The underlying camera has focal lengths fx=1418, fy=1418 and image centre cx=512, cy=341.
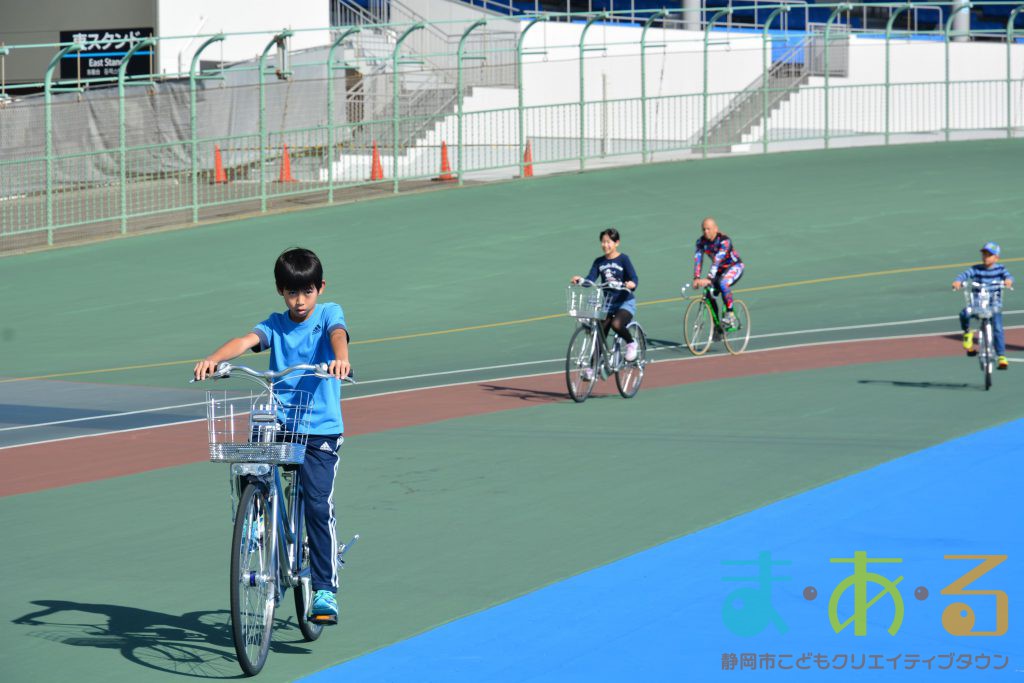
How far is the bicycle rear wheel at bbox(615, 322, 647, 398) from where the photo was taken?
15.1m

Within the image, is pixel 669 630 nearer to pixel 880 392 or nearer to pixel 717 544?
pixel 717 544

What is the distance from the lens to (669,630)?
701cm

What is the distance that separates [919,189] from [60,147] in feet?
57.5

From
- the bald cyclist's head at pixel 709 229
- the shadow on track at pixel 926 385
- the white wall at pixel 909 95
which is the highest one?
the white wall at pixel 909 95

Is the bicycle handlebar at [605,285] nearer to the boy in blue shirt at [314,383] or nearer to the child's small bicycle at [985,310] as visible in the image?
the child's small bicycle at [985,310]

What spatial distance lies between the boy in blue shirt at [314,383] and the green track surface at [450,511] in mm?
437

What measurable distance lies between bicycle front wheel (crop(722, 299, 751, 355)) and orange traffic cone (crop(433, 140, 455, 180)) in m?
11.9

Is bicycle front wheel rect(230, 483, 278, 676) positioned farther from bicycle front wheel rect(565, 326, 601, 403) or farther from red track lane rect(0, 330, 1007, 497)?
bicycle front wheel rect(565, 326, 601, 403)

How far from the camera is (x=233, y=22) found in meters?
38.5

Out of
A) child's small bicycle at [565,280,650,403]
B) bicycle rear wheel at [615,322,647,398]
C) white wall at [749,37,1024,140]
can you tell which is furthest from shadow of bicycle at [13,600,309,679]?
white wall at [749,37,1024,140]

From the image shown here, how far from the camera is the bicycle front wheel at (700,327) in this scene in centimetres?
1881

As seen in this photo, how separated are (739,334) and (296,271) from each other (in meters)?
13.9

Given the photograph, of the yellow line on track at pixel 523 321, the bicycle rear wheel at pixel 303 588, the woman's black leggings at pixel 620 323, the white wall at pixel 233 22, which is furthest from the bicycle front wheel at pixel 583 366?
the white wall at pixel 233 22

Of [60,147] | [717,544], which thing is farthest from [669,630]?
[60,147]
